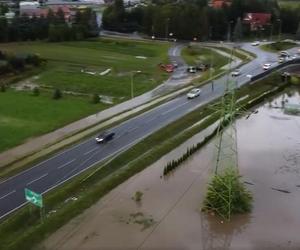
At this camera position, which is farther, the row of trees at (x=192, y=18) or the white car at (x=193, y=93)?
the row of trees at (x=192, y=18)

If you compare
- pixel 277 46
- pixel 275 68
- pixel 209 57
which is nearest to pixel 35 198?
pixel 275 68

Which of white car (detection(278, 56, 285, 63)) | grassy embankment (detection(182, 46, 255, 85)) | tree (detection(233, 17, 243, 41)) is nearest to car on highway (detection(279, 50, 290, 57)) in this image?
white car (detection(278, 56, 285, 63))

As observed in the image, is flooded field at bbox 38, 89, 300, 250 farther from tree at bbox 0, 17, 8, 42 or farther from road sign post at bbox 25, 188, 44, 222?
tree at bbox 0, 17, 8, 42

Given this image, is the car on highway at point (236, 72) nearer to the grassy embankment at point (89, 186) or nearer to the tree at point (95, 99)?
the grassy embankment at point (89, 186)

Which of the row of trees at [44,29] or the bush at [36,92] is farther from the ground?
the row of trees at [44,29]

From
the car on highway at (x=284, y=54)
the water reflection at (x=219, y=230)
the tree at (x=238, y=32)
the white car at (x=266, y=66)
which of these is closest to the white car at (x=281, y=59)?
the car on highway at (x=284, y=54)

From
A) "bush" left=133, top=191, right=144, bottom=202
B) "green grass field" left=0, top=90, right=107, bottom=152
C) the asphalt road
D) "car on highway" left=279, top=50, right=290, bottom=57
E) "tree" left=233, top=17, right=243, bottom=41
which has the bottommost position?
"bush" left=133, top=191, right=144, bottom=202

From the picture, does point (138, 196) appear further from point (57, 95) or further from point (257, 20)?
point (257, 20)
